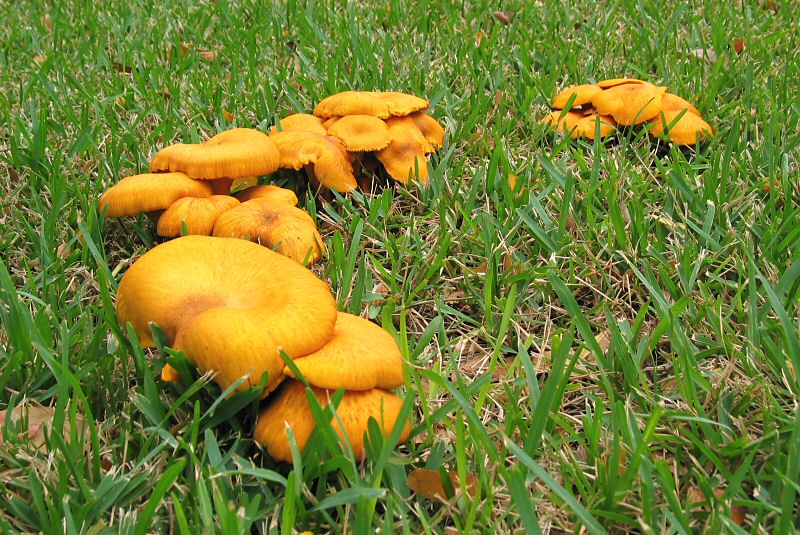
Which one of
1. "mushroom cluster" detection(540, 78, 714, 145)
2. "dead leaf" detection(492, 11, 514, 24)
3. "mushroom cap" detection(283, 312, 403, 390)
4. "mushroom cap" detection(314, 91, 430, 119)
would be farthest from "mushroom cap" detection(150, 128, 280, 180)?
"dead leaf" detection(492, 11, 514, 24)

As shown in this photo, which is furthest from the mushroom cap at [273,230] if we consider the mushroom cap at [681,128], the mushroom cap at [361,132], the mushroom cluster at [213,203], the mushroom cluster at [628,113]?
the mushroom cap at [681,128]

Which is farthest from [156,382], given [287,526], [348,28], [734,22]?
[734,22]

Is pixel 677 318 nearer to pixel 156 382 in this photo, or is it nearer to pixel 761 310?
pixel 761 310

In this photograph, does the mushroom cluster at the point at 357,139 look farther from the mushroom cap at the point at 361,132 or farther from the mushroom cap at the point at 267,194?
the mushroom cap at the point at 267,194

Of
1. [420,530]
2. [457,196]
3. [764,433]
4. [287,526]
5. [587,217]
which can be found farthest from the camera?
[457,196]

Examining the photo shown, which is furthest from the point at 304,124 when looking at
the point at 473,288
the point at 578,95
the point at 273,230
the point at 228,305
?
the point at 578,95
